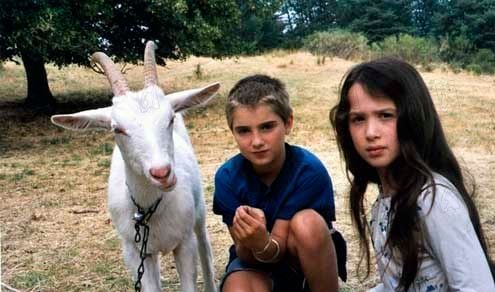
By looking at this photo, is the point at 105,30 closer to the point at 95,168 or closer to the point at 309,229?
the point at 95,168

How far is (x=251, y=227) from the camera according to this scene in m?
2.52

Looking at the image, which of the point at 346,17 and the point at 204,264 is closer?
the point at 204,264

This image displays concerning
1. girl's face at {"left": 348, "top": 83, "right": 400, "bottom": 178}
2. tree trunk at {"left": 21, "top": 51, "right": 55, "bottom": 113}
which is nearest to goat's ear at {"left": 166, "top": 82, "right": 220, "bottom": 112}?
girl's face at {"left": 348, "top": 83, "right": 400, "bottom": 178}

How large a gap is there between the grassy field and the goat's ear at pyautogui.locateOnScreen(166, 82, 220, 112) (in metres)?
1.41

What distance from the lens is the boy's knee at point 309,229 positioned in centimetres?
264

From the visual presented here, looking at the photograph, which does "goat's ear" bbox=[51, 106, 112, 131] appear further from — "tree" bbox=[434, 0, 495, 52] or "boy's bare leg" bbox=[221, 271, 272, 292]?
"tree" bbox=[434, 0, 495, 52]

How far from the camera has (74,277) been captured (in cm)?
427

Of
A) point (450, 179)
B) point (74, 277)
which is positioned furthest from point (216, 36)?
point (450, 179)

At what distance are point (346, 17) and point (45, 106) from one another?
1617 inches

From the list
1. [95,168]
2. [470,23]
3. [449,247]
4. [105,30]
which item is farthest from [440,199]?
[470,23]

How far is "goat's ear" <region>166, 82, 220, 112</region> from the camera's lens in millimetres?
3231

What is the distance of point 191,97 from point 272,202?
795mm

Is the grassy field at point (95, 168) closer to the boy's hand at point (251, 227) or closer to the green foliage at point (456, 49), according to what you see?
the boy's hand at point (251, 227)

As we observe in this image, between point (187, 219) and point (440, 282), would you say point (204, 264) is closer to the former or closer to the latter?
point (187, 219)
